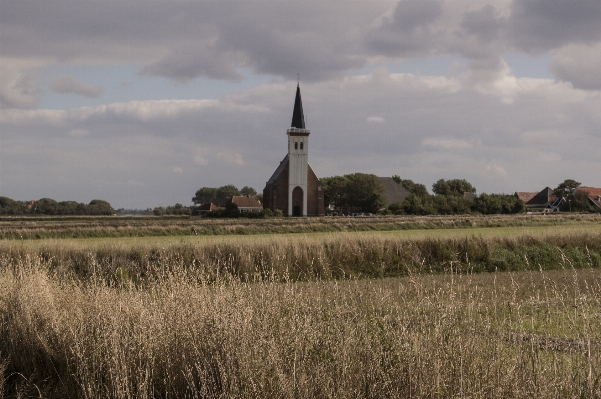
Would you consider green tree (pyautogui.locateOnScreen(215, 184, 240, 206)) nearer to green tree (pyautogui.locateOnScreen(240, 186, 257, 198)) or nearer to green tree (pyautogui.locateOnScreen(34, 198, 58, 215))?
green tree (pyautogui.locateOnScreen(240, 186, 257, 198))

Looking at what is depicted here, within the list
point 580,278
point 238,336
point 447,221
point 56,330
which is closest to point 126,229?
point 447,221

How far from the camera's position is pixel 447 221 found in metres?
49.8

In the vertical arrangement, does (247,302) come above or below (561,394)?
above

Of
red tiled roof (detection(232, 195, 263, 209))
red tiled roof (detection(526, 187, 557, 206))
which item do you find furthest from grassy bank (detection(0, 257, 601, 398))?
red tiled roof (detection(526, 187, 557, 206))

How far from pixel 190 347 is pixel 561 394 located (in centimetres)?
414

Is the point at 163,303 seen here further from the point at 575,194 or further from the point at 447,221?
the point at 575,194

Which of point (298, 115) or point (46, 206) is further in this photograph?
point (298, 115)

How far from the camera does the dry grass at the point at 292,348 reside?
18.6 feet

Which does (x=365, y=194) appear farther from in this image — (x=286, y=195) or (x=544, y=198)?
(x=544, y=198)

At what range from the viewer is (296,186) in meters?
81.8

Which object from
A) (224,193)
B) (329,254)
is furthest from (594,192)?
(329,254)

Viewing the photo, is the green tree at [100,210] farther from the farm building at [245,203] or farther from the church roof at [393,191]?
the church roof at [393,191]

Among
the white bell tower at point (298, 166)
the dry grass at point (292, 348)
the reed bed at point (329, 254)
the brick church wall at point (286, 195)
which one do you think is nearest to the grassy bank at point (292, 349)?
the dry grass at point (292, 348)

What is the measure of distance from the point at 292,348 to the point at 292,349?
0.03 meters
